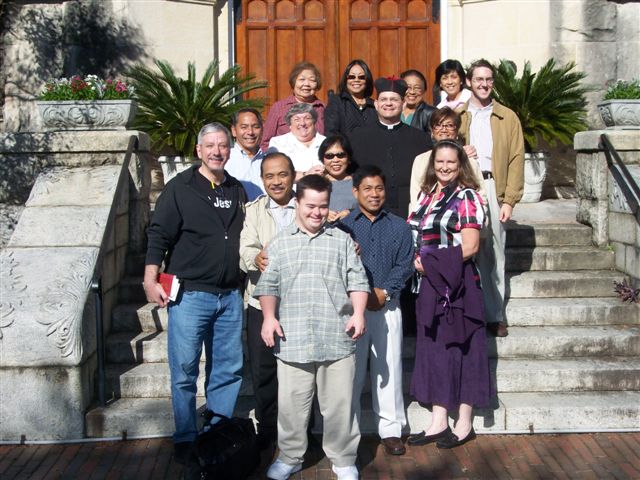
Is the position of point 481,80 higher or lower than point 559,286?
higher

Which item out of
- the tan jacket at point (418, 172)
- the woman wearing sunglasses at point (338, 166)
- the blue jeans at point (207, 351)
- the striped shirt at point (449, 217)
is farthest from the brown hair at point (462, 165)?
the blue jeans at point (207, 351)

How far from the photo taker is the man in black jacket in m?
5.21

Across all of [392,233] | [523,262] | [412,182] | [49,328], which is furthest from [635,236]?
[49,328]

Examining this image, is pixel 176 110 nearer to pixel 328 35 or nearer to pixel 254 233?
pixel 328 35

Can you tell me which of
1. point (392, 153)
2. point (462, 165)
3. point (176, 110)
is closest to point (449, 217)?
point (462, 165)

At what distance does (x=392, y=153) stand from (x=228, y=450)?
8.00 ft

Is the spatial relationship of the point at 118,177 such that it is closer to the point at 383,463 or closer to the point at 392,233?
the point at 392,233

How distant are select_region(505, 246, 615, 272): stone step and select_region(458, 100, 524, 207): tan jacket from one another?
989mm

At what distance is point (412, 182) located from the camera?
600 centimetres

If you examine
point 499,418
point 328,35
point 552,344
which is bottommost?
point 499,418

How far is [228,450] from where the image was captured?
4969 millimetres

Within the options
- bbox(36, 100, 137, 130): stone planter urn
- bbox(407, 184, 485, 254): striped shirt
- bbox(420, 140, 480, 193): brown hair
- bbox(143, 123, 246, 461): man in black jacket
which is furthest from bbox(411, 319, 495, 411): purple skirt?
bbox(36, 100, 137, 130): stone planter urn

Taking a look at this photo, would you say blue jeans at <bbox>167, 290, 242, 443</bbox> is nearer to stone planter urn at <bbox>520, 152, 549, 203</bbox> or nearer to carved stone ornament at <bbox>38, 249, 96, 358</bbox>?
carved stone ornament at <bbox>38, 249, 96, 358</bbox>

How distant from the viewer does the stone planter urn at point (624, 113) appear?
303 inches
